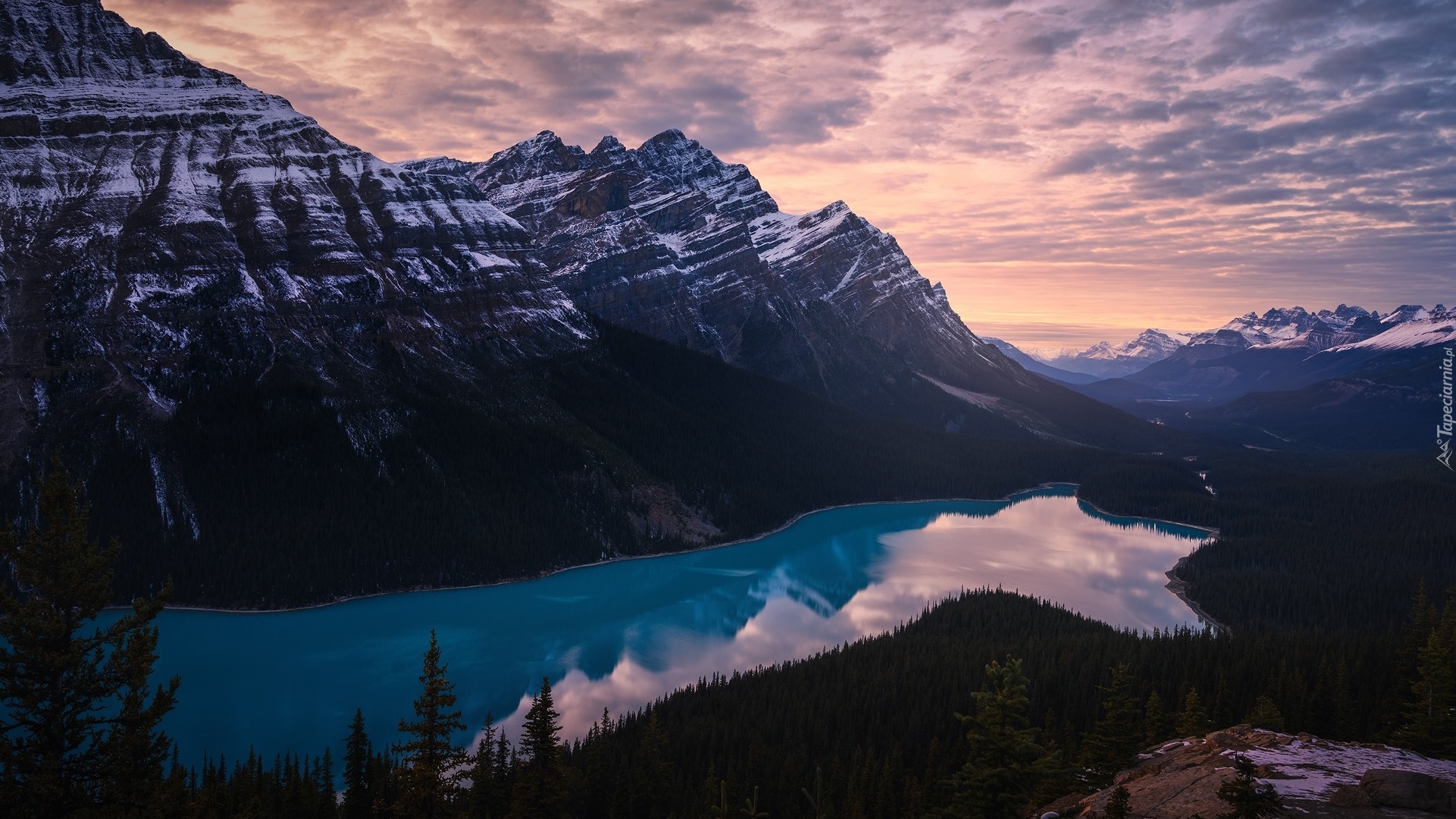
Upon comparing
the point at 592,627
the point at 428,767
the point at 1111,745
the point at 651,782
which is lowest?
the point at 651,782

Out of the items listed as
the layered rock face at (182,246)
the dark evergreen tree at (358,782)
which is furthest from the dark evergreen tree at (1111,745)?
the layered rock face at (182,246)

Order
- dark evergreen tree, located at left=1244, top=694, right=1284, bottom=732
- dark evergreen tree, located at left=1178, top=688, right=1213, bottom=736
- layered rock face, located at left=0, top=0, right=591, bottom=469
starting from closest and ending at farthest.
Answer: dark evergreen tree, located at left=1244, top=694, right=1284, bottom=732 → dark evergreen tree, located at left=1178, top=688, right=1213, bottom=736 → layered rock face, located at left=0, top=0, right=591, bottom=469

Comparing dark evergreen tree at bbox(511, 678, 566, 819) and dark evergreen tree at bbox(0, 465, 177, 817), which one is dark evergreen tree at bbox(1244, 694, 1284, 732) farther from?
dark evergreen tree at bbox(0, 465, 177, 817)

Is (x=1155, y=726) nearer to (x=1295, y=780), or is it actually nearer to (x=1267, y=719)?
(x=1267, y=719)

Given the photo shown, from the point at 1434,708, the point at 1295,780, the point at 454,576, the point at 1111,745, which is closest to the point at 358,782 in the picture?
the point at 1111,745

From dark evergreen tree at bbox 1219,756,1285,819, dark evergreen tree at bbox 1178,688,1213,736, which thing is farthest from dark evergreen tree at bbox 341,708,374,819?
dark evergreen tree at bbox 1178,688,1213,736

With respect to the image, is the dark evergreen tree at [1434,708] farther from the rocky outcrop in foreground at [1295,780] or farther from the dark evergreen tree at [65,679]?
the dark evergreen tree at [65,679]
